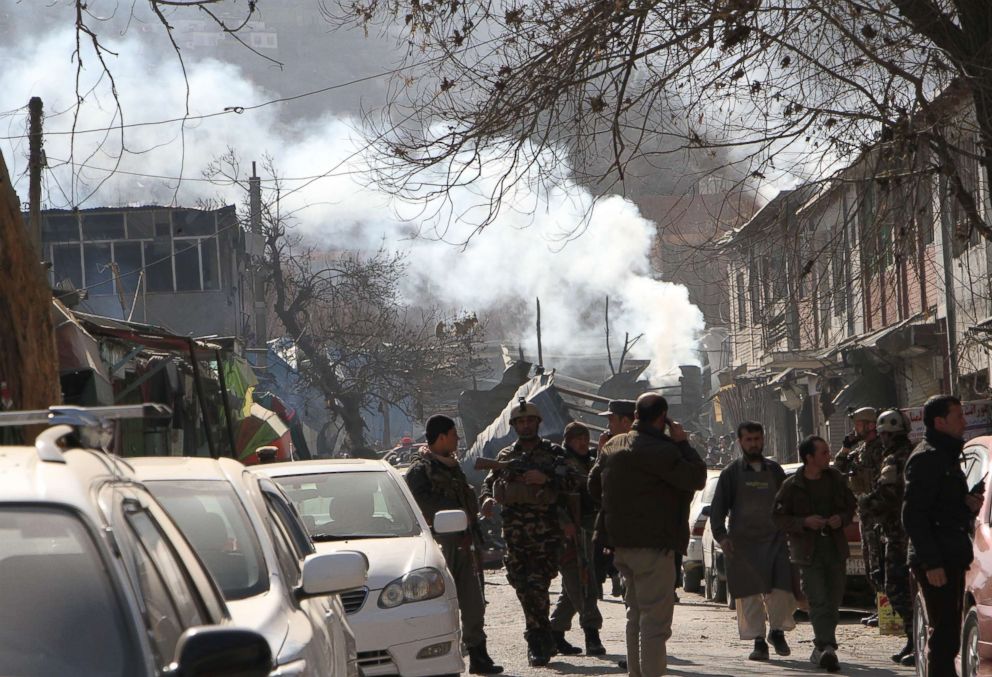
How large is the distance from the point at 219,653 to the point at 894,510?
889 cm

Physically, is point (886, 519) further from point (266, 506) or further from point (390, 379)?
point (390, 379)

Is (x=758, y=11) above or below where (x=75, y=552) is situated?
above

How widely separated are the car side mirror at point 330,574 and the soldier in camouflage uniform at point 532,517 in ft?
19.9

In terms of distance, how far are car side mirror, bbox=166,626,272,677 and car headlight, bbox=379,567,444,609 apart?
5.95m

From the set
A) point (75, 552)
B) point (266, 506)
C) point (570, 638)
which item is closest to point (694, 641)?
point (570, 638)

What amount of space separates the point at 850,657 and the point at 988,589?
3.98m

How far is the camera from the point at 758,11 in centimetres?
1002

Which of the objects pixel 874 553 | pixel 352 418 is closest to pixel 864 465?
pixel 874 553

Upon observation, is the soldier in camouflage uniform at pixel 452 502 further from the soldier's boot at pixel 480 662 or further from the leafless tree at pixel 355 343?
the leafless tree at pixel 355 343

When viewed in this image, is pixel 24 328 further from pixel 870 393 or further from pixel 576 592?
pixel 870 393

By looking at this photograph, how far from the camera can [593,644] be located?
11641mm

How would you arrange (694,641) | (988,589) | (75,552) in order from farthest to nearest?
A: (694,641), (988,589), (75,552)

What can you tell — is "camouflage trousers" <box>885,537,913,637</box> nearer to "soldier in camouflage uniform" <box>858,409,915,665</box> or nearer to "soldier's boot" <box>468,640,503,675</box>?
"soldier in camouflage uniform" <box>858,409,915,665</box>

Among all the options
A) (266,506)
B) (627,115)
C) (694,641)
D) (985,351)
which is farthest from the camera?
(985,351)
